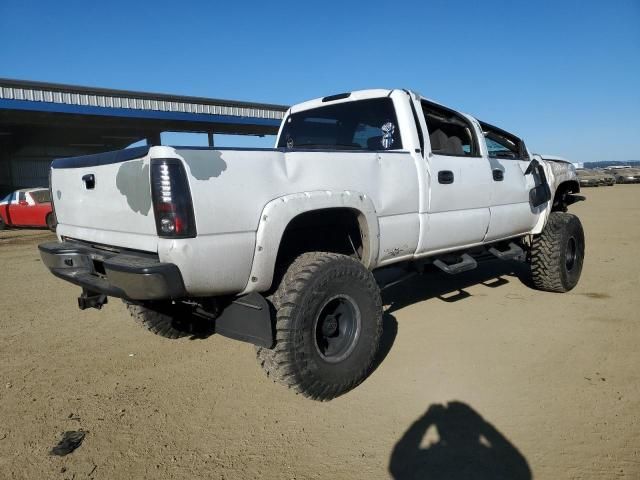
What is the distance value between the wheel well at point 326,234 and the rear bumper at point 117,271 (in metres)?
0.87

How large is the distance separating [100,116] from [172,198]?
741 inches

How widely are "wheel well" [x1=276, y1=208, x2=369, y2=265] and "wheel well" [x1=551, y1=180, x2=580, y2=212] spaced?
12.3 feet

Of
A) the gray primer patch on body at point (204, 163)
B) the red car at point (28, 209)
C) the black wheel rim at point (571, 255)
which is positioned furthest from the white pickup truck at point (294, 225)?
the red car at point (28, 209)

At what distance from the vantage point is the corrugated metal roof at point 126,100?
53.8 ft

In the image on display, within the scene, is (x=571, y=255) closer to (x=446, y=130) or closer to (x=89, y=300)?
(x=446, y=130)

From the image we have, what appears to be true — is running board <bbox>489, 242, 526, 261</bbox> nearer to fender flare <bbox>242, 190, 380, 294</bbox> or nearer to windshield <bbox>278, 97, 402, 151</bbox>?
windshield <bbox>278, 97, 402, 151</bbox>

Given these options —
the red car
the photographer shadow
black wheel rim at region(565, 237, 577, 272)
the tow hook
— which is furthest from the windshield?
the red car

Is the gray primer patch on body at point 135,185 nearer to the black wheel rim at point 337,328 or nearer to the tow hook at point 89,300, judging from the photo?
the tow hook at point 89,300

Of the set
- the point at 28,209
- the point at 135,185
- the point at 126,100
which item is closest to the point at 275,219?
the point at 135,185

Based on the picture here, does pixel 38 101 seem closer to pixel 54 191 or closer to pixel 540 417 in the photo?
pixel 54 191

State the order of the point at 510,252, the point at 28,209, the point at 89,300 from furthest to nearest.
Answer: the point at 28,209 < the point at 510,252 < the point at 89,300

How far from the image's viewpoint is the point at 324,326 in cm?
304

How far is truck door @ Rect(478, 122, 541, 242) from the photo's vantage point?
4.52m

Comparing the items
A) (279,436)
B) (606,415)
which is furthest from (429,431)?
(606,415)
